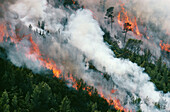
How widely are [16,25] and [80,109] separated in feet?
119

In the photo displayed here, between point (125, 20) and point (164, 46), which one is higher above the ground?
point (125, 20)

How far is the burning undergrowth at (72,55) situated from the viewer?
53688 millimetres

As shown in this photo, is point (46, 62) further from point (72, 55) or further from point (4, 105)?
point (4, 105)

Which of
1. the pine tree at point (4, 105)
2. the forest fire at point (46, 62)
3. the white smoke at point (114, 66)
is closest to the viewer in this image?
the pine tree at point (4, 105)

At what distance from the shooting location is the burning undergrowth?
53.7 m

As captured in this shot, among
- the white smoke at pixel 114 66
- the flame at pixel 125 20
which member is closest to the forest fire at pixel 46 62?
the white smoke at pixel 114 66

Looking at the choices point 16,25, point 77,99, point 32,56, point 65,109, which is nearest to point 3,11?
point 16,25

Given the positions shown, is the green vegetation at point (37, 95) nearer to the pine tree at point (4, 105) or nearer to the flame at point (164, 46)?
the pine tree at point (4, 105)

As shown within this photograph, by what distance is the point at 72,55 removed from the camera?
65.1 metres

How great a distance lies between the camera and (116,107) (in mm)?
54938

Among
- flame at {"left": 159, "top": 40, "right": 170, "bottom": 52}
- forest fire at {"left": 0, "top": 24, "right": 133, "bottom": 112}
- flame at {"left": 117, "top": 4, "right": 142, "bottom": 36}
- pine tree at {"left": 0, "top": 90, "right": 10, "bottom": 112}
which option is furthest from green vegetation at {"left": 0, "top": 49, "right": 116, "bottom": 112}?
flame at {"left": 159, "top": 40, "right": 170, "bottom": 52}

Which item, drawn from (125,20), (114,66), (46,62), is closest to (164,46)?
(125,20)

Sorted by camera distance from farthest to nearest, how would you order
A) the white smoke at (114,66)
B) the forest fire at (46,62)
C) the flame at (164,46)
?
1. the flame at (164,46)
2. the forest fire at (46,62)
3. the white smoke at (114,66)

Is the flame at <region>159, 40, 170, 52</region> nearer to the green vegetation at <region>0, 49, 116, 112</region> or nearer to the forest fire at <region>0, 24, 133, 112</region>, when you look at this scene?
the forest fire at <region>0, 24, 133, 112</region>
